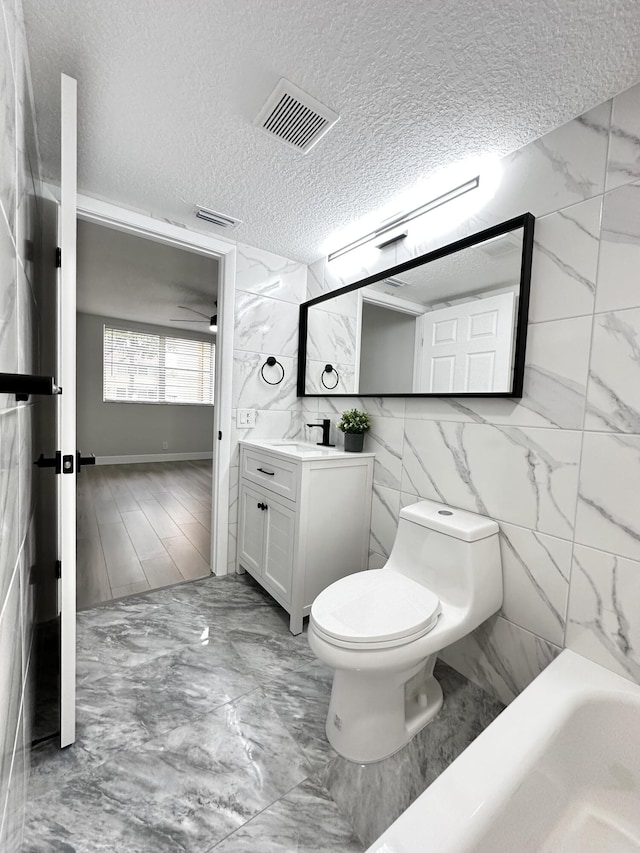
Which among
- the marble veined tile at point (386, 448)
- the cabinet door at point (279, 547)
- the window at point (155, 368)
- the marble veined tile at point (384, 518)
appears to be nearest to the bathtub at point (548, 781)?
the marble veined tile at point (384, 518)

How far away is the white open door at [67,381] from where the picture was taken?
1052 millimetres

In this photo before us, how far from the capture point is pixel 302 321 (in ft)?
8.43

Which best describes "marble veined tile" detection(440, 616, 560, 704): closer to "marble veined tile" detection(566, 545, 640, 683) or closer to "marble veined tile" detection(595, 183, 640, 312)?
"marble veined tile" detection(566, 545, 640, 683)

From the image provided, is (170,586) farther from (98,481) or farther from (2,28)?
(98,481)

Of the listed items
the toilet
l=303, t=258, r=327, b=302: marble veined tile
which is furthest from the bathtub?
l=303, t=258, r=327, b=302: marble veined tile

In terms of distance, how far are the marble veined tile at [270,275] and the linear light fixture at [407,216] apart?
332mm

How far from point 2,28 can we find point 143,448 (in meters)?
5.96

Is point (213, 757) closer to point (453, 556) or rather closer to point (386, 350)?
point (453, 556)

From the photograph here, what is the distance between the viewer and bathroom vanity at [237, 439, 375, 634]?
1803mm

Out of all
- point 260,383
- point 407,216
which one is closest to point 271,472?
point 260,383

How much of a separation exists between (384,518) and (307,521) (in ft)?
1.46

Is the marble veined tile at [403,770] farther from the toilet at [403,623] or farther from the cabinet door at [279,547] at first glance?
the cabinet door at [279,547]

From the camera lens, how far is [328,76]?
3.76 ft

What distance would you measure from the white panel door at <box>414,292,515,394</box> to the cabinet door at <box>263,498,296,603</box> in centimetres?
96
